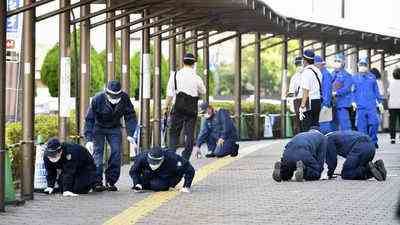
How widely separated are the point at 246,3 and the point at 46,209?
929cm

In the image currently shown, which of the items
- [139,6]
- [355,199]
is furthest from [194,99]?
[355,199]

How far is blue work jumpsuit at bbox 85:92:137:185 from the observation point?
15680mm

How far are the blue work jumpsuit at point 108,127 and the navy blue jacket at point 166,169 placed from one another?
48 centimetres

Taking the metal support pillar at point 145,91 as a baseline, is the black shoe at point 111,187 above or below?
below

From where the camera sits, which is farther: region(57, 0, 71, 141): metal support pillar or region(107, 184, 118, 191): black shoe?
region(57, 0, 71, 141): metal support pillar

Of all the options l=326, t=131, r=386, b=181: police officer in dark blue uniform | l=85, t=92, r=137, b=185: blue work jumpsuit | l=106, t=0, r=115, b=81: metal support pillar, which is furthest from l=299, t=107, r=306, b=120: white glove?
l=85, t=92, r=137, b=185: blue work jumpsuit

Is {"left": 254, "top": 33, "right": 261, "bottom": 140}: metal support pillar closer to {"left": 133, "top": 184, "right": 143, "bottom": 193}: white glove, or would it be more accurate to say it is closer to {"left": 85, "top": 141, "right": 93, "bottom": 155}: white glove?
{"left": 85, "top": 141, "right": 93, "bottom": 155}: white glove

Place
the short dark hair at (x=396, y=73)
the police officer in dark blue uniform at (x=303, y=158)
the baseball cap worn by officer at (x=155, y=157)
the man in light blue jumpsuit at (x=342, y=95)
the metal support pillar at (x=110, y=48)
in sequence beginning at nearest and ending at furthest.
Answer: the baseball cap worn by officer at (x=155, y=157)
the police officer in dark blue uniform at (x=303, y=158)
the metal support pillar at (x=110, y=48)
the man in light blue jumpsuit at (x=342, y=95)
the short dark hair at (x=396, y=73)

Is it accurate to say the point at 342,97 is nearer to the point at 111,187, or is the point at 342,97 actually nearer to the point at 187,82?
the point at 187,82

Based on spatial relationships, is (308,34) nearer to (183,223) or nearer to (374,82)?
(374,82)

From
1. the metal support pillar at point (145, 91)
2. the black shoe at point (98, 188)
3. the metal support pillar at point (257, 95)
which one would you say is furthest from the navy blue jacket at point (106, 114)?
the metal support pillar at point (257, 95)

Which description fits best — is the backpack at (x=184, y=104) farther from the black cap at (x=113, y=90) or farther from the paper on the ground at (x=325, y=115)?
the black cap at (x=113, y=90)

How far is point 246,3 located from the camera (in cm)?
2192

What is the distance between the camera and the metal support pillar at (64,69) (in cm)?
1652
